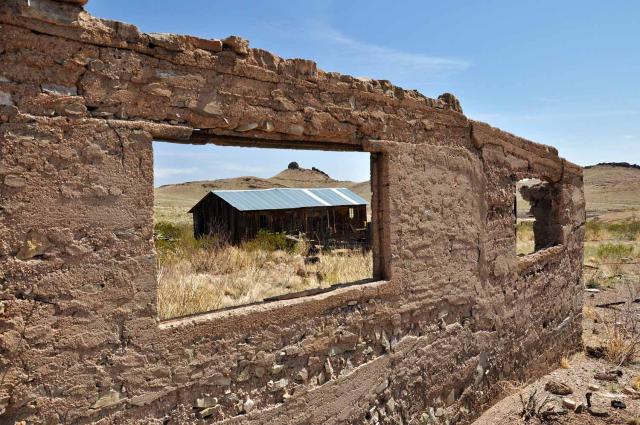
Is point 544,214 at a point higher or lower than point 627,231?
higher

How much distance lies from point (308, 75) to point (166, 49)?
36.1 inches

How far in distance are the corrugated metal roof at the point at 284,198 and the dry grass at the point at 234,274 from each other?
7.74 feet

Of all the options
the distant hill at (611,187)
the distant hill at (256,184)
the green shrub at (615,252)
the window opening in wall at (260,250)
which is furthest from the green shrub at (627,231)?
the distant hill at (256,184)

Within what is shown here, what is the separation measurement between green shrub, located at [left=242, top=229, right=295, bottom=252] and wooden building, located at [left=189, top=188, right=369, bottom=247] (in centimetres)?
98

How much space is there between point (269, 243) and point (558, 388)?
6702 mm

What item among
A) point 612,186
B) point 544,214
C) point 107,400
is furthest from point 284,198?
point 612,186

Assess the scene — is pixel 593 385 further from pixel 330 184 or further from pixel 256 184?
pixel 330 184

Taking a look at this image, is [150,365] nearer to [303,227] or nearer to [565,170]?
[565,170]

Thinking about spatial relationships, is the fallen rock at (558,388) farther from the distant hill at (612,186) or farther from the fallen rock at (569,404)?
the distant hill at (612,186)

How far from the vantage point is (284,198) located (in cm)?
1360

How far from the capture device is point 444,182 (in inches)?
159

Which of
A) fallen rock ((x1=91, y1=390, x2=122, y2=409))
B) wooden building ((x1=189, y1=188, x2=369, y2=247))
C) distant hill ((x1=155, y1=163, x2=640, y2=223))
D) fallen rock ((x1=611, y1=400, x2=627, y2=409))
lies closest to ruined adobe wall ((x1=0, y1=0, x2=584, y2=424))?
fallen rock ((x1=91, y1=390, x2=122, y2=409))

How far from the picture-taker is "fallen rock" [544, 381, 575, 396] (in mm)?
4941

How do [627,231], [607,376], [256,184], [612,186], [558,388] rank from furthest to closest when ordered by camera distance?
[256,184] → [612,186] → [627,231] → [607,376] → [558,388]
